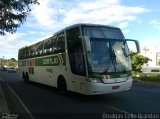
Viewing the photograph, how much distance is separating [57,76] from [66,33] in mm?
2688

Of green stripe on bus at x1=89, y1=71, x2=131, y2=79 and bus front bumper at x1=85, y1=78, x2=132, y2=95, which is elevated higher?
green stripe on bus at x1=89, y1=71, x2=131, y2=79

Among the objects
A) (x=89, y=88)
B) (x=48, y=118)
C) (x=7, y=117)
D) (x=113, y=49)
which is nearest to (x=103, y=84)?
(x=89, y=88)

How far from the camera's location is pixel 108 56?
50.2 feet

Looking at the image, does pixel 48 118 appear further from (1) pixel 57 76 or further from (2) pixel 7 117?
(1) pixel 57 76

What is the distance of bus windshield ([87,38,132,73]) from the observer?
1497 cm

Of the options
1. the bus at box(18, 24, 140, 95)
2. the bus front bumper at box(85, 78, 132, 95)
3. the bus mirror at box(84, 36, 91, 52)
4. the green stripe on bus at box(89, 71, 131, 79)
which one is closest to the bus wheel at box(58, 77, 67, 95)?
the bus at box(18, 24, 140, 95)

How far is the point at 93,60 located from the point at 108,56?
0.74 m

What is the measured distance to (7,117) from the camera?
11.0 meters

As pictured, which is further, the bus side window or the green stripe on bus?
the bus side window

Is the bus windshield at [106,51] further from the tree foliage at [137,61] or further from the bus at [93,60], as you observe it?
the tree foliage at [137,61]

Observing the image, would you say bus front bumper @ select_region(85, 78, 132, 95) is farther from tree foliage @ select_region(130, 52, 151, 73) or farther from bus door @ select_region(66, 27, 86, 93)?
tree foliage @ select_region(130, 52, 151, 73)

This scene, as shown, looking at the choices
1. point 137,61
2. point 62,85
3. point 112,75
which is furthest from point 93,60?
point 137,61

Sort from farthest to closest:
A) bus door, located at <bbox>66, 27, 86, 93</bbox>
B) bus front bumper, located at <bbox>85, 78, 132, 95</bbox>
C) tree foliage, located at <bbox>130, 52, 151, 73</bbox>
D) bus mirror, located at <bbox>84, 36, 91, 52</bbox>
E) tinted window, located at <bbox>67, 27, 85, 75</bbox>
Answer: tree foliage, located at <bbox>130, 52, 151, 73</bbox> → tinted window, located at <bbox>67, 27, 85, 75</bbox> → bus door, located at <bbox>66, 27, 86, 93</bbox> → bus front bumper, located at <bbox>85, 78, 132, 95</bbox> → bus mirror, located at <bbox>84, 36, 91, 52</bbox>

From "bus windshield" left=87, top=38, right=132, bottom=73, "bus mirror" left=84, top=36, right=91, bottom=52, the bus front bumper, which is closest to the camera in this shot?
"bus mirror" left=84, top=36, right=91, bottom=52
